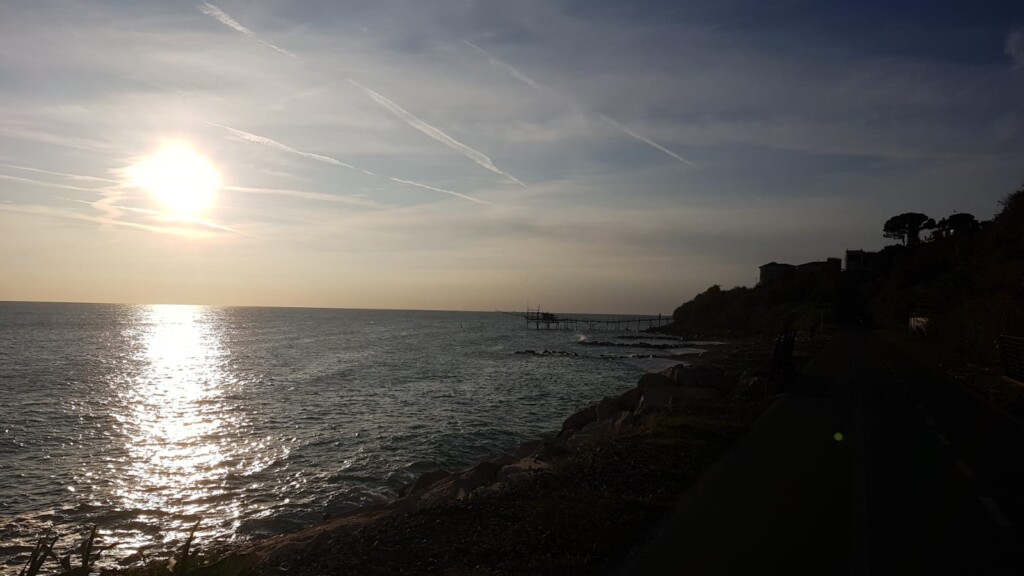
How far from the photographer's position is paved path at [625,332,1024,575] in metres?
6.61

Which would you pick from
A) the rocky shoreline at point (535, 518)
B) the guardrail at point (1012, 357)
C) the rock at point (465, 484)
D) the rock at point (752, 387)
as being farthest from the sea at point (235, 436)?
the guardrail at point (1012, 357)

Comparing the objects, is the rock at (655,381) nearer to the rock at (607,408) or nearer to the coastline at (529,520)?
the rock at (607,408)

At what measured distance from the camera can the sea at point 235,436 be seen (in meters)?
15.4

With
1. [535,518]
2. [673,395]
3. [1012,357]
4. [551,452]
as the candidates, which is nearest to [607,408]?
[673,395]

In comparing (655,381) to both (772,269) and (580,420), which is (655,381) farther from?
(772,269)

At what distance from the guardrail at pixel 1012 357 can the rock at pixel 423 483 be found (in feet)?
60.3

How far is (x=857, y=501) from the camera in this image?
8742 mm

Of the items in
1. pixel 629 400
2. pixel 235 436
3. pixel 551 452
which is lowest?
pixel 235 436

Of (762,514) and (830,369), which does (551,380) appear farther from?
(762,514)

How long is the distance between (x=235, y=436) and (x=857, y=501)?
23175mm

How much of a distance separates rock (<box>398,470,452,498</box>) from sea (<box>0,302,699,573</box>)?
1.99 ft

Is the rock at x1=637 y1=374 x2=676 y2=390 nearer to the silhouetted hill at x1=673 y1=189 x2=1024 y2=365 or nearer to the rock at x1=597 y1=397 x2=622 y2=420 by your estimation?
the rock at x1=597 y1=397 x2=622 y2=420

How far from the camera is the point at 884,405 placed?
17.8 metres

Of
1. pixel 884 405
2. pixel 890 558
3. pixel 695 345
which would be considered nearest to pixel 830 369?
Answer: pixel 884 405
